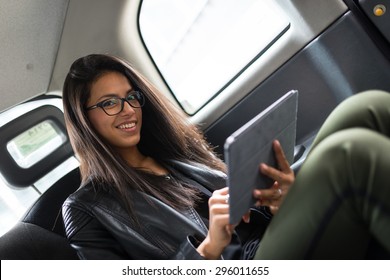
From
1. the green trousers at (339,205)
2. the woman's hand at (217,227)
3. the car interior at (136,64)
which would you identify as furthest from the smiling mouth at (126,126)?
the green trousers at (339,205)

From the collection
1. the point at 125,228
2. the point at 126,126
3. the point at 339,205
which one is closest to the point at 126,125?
the point at 126,126

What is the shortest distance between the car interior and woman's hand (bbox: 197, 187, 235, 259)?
47 centimetres

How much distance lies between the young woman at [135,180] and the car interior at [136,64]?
0.63 feet

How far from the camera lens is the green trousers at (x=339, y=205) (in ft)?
2.30

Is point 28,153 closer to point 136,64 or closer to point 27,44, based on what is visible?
point 27,44

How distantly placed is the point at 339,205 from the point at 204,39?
143 centimetres

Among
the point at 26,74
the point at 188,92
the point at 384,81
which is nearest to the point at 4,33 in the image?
the point at 26,74

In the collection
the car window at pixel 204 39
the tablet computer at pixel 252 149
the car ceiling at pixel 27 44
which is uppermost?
the car ceiling at pixel 27 44

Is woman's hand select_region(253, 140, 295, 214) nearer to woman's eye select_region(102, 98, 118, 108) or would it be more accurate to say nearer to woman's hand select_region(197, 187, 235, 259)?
woman's hand select_region(197, 187, 235, 259)

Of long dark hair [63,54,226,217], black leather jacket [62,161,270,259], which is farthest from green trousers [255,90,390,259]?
long dark hair [63,54,226,217]

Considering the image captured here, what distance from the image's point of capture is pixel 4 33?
136cm

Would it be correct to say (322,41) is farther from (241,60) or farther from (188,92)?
(188,92)

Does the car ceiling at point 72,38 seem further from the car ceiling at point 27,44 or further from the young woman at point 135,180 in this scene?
the young woman at point 135,180

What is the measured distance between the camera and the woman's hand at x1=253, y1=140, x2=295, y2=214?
2.94 feet
